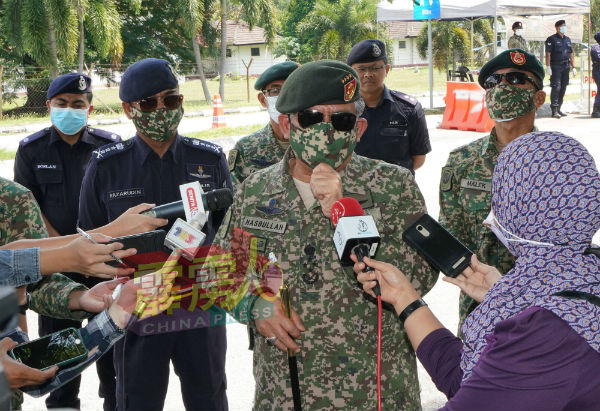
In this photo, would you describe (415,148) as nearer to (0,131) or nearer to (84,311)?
(84,311)

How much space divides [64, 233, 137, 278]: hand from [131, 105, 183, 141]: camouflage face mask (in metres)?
1.13

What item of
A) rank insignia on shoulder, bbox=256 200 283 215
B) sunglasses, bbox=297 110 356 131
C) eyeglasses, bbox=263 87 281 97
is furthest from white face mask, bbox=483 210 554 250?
eyeglasses, bbox=263 87 281 97

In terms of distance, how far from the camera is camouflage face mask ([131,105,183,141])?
3471 millimetres

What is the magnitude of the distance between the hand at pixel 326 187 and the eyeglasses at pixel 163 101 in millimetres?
1338

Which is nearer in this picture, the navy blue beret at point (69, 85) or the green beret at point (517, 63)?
the green beret at point (517, 63)

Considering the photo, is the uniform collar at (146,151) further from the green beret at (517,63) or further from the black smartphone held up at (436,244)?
the green beret at (517,63)

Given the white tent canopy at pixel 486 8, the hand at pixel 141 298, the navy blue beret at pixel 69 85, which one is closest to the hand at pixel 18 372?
the hand at pixel 141 298

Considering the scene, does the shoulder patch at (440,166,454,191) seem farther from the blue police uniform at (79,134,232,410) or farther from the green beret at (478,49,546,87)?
the blue police uniform at (79,134,232,410)

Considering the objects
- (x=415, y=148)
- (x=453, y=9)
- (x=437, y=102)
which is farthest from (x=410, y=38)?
(x=415, y=148)

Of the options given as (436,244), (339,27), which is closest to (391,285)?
(436,244)

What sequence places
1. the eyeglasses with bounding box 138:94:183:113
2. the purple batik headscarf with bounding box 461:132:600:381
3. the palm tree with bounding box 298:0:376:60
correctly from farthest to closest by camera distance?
the palm tree with bounding box 298:0:376:60 → the eyeglasses with bounding box 138:94:183:113 → the purple batik headscarf with bounding box 461:132:600:381

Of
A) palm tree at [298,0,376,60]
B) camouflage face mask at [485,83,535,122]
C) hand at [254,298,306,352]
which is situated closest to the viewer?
hand at [254,298,306,352]

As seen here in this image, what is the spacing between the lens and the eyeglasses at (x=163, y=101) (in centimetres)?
346

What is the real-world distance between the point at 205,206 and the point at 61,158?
7.00 ft
